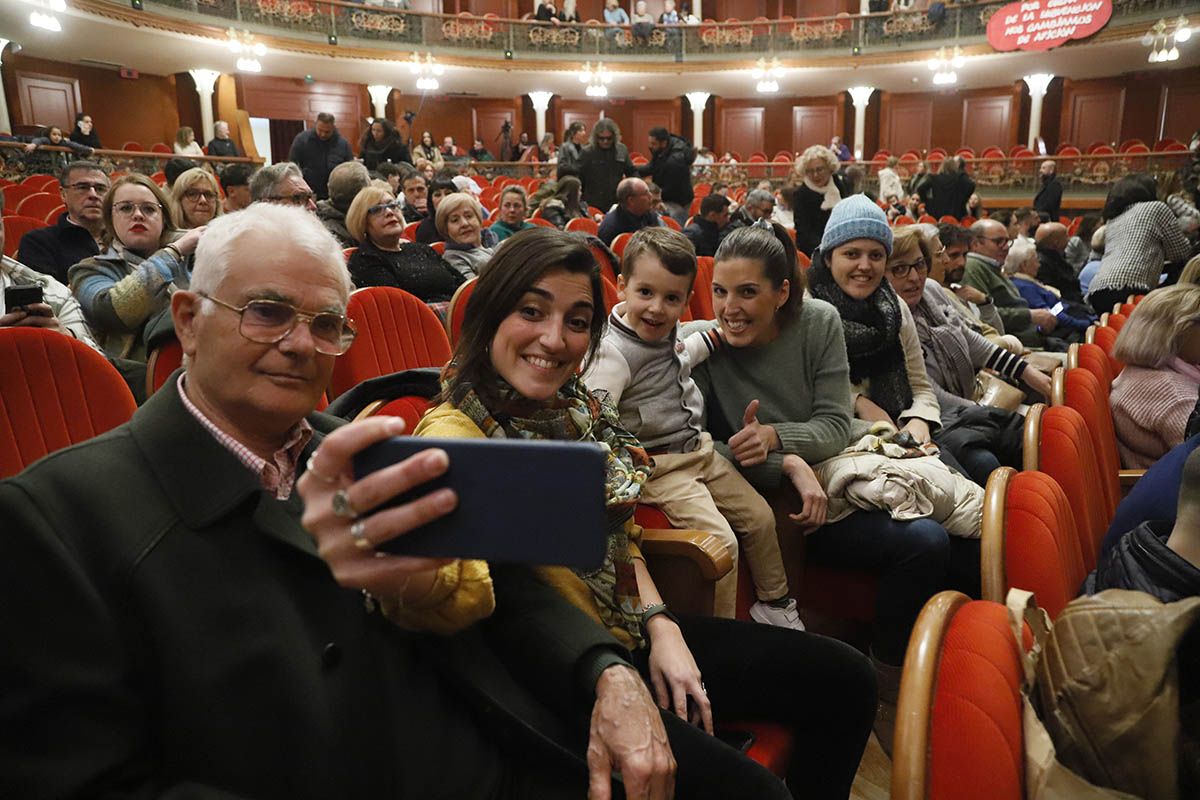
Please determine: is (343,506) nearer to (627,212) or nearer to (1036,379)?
(1036,379)

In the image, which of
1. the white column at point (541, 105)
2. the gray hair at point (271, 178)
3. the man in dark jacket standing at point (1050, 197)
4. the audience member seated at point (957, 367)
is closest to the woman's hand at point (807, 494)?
the audience member seated at point (957, 367)

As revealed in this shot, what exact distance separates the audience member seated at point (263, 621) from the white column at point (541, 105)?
61.3ft

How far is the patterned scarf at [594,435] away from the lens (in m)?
1.28

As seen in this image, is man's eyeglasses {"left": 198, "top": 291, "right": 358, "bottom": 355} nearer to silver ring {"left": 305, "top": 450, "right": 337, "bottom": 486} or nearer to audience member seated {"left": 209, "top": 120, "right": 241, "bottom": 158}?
silver ring {"left": 305, "top": 450, "right": 337, "bottom": 486}

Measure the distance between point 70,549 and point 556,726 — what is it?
0.62m

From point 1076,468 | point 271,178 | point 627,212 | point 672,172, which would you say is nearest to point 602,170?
point 672,172

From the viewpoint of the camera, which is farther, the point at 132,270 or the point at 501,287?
the point at 132,270

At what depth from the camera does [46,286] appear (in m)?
2.55

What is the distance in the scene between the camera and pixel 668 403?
1.90 metres

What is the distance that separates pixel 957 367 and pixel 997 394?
0.19 meters

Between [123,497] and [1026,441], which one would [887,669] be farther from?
[123,497]

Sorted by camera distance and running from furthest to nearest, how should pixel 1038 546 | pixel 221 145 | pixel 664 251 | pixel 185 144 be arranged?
pixel 221 145, pixel 185 144, pixel 664 251, pixel 1038 546

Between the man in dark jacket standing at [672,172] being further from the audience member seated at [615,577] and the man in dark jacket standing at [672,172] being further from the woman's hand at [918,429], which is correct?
the audience member seated at [615,577]

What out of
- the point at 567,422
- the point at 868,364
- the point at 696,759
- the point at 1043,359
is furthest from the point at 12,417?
the point at 1043,359
